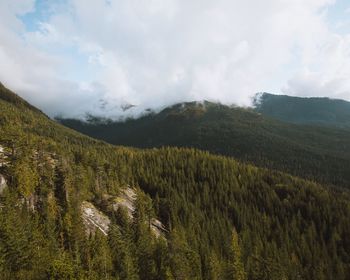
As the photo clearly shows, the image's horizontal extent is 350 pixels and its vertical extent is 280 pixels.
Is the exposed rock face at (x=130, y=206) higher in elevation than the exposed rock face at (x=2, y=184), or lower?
lower

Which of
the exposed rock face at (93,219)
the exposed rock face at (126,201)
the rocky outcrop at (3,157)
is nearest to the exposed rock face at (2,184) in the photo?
the rocky outcrop at (3,157)

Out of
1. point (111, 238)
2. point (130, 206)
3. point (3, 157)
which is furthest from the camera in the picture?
point (130, 206)

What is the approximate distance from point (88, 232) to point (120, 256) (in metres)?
17.4

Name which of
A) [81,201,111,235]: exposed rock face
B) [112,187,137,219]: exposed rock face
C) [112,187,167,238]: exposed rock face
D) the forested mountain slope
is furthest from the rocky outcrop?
[112,187,167,238]: exposed rock face

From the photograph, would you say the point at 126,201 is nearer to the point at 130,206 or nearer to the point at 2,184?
the point at 130,206

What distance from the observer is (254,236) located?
182 meters

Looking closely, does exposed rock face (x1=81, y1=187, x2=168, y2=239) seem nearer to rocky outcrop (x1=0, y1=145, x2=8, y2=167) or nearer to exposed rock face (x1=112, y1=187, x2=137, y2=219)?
exposed rock face (x1=112, y1=187, x2=137, y2=219)

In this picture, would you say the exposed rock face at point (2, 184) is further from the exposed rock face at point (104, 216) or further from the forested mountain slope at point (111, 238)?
the exposed rock face at point (104, 216)

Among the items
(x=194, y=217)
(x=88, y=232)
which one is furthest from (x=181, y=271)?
(x=194, y=217)

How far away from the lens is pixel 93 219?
390ft

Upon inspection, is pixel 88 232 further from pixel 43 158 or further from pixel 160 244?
pixel 43 158

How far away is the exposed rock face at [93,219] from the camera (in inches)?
4469

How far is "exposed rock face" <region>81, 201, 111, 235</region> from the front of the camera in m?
114

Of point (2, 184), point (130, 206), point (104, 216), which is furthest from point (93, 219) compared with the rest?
point (130, 206)
